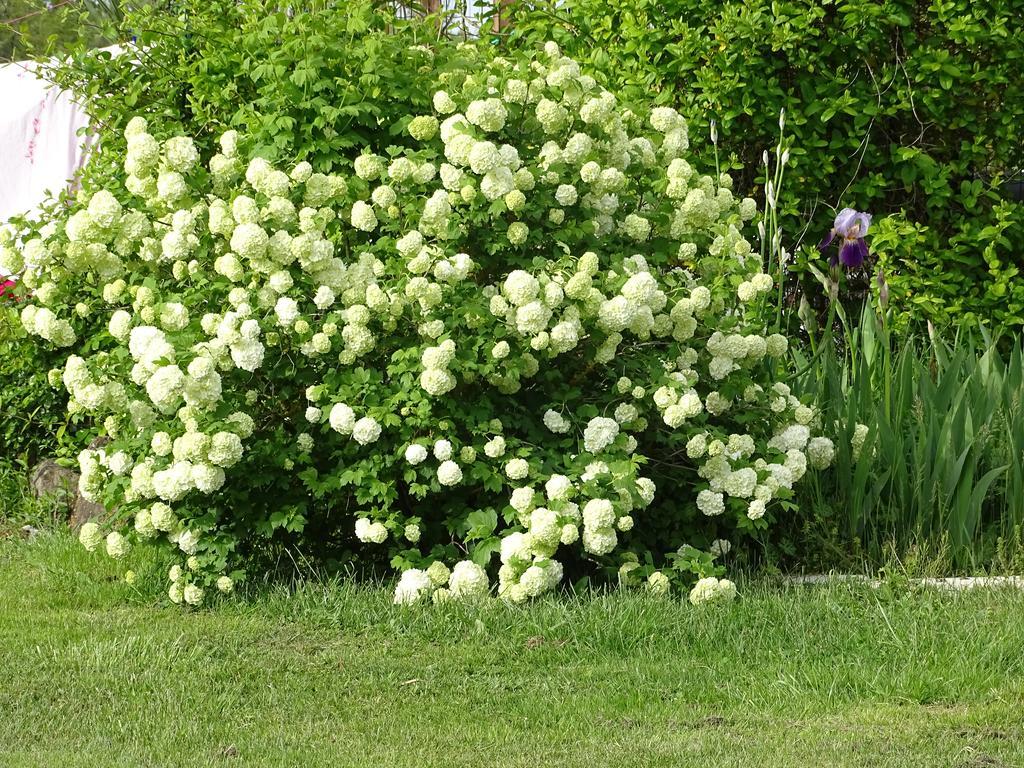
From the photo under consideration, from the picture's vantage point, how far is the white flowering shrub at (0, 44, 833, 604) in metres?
4.19

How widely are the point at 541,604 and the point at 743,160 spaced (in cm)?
336

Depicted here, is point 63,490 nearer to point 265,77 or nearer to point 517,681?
point 265,77

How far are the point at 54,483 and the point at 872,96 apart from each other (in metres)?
4.27

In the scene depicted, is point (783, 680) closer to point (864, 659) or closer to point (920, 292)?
point (864, 659)

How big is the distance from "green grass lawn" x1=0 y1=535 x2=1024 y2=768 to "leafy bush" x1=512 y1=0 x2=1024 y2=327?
98.4 inches

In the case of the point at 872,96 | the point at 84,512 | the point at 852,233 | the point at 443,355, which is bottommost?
the point at 84,512

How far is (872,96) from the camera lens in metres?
6.48

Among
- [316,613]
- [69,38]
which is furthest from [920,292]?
[69,38]

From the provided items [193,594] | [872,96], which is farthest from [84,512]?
[872,96]

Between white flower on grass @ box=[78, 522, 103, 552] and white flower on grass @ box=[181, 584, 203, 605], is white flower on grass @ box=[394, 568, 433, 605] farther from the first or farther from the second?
white flower on grass @ box=[78, 522, 103, 552]

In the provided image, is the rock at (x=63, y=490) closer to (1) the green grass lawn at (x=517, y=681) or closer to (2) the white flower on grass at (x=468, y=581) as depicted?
(1) the green grass lawn at (x=517, y=681)

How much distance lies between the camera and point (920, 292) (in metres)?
6.48

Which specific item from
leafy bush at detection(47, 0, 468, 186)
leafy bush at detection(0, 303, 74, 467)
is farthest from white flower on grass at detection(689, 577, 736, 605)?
leafy bush at detection(0, 303, 74, 467)

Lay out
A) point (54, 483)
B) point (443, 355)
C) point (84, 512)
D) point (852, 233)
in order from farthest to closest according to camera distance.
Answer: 1. point (54, 483)
2. point (84, 512)
3. point (852, 233)
4. point (443, 355)
